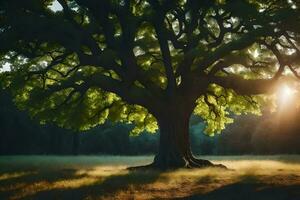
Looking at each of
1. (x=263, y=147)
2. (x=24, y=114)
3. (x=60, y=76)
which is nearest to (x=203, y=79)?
(x=60, y=76)

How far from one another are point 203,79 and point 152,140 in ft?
112

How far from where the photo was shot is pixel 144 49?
31250 mm

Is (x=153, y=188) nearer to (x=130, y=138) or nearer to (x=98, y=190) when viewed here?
(x=98, y=190)

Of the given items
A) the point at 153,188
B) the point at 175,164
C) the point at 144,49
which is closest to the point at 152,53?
the point at 144,49

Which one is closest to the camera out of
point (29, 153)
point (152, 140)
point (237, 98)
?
point (237, 98)

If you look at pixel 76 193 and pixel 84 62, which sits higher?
pixel 84 62

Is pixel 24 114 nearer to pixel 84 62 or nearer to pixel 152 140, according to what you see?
pixel 152 140

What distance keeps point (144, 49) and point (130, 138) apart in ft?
111

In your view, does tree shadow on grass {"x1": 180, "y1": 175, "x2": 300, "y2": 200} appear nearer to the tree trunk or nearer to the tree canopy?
the tree canopy

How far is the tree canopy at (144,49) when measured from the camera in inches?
1018

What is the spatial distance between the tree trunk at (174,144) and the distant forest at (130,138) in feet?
70.9

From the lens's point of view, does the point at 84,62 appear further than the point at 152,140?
No

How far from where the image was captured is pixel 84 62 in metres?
29.6

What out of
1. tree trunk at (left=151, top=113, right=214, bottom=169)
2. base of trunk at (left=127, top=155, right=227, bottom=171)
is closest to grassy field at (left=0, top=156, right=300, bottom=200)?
base of trunk at (left=127, top=155, right=227, bottom=171)
